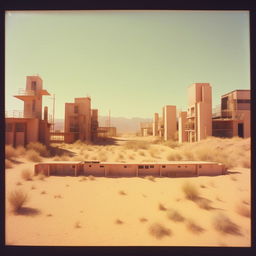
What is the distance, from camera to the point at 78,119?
33.9m

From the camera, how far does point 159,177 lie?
11.3 m

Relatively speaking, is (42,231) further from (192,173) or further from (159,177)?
(192,173)

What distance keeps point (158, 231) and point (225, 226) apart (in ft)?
6.87

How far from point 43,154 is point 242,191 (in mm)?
18298

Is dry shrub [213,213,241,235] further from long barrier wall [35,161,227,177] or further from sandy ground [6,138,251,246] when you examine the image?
long barrier wall [35,161,227,177]

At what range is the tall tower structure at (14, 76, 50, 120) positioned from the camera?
23.9 meters

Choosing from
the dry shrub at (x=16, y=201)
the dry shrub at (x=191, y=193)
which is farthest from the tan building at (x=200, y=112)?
the dry shrub at (x=16, y=201)

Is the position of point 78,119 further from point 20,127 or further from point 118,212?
point 118,212

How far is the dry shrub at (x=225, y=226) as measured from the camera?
5226mm

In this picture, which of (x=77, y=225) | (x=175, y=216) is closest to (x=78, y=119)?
(x=77, y=225)

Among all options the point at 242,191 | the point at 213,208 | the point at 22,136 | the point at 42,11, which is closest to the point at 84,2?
the point at 42,11

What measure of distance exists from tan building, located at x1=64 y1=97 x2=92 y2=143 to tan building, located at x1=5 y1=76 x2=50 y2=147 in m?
8.09

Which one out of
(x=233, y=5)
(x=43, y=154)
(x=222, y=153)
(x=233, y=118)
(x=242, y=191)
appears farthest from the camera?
(x=233, y=118)

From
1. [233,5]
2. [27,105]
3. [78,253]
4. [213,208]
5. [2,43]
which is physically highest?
[27,105]
